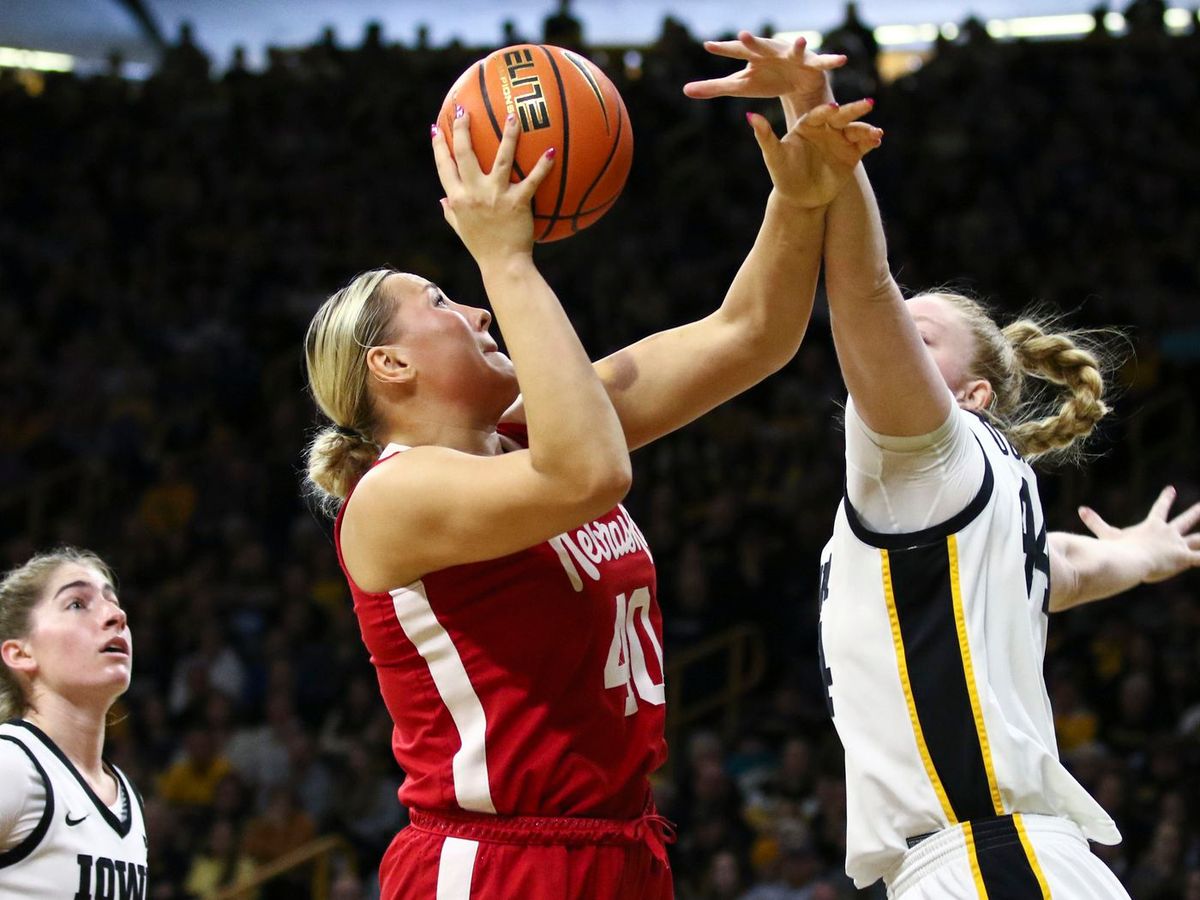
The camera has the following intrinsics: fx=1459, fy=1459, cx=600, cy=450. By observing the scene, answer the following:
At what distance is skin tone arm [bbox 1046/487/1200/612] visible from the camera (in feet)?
9.87

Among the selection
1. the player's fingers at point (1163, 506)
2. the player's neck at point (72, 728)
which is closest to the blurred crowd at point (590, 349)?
the player's neck at point (72, 728)

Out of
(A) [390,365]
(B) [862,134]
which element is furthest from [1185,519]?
(A) [390,365]

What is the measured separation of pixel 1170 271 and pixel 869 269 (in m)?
8.76

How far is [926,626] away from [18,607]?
7.16 ft

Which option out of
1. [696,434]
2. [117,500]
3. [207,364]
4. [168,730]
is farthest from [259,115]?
[168,730]

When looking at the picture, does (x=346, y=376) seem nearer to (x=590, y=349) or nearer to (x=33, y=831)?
(x=33, y=831)

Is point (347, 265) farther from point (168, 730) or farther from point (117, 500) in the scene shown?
point (168, 730)

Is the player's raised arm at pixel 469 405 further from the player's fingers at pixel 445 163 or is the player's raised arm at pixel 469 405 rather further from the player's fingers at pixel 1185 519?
the player's fingers at pixel 1185 519

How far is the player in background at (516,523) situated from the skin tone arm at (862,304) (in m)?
0.08

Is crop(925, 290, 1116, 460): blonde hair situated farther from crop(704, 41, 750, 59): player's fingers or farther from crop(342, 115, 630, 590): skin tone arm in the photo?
crop(342, 115, 630, 590): skin tone arm

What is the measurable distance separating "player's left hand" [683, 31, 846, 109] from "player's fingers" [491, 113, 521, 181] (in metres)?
0.28

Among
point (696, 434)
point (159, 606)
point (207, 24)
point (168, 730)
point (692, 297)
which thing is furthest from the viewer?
point (207, 24)

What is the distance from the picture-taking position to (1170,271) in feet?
33.6

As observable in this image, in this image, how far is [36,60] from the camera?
14.7 meters
